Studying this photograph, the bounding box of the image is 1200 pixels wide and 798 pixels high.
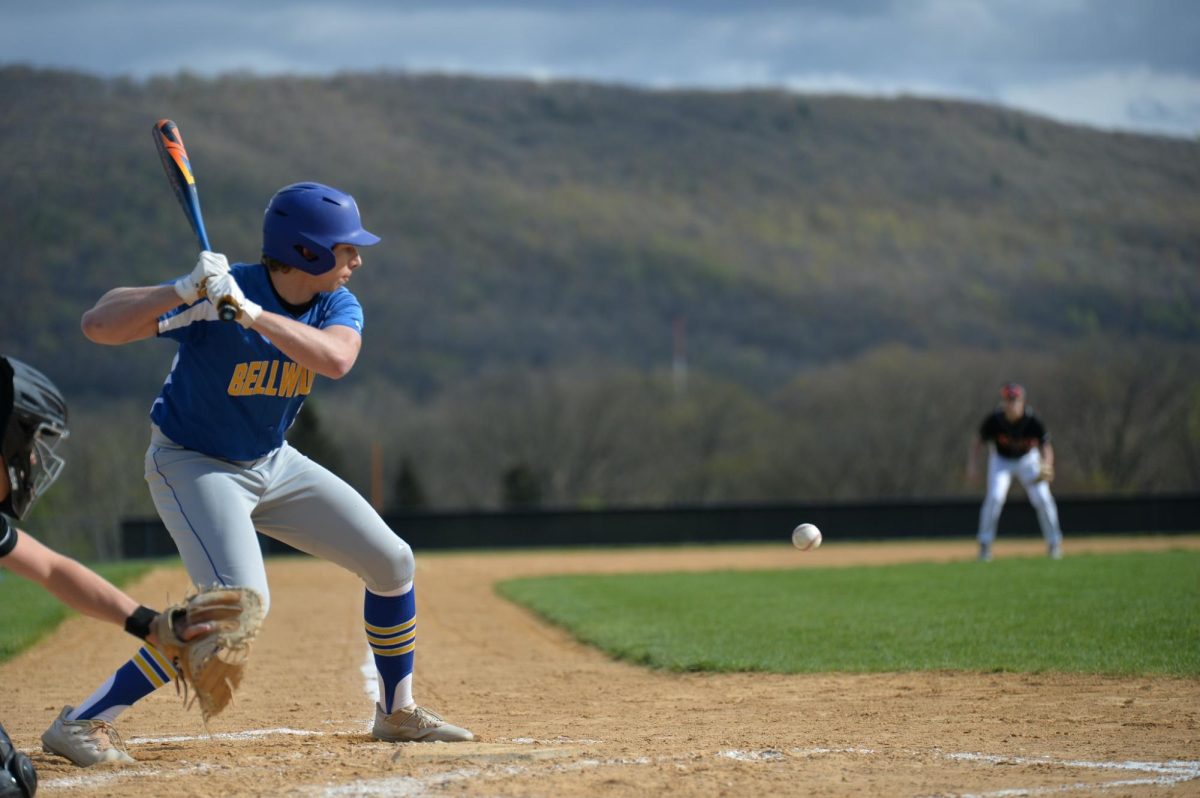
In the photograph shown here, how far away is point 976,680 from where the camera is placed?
7660 millimetres

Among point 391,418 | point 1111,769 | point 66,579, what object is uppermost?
point 66,579

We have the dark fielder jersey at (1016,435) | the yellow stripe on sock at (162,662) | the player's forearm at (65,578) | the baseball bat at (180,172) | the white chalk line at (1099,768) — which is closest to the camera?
the player's forearm at (65,578)

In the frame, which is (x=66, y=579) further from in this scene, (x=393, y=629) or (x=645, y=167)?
(x=645, y=167)

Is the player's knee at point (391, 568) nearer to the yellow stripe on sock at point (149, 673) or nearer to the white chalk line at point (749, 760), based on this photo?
the yellow stripe on sock at point (149, 673)

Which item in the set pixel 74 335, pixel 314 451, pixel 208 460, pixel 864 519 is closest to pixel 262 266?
pixel 208 460

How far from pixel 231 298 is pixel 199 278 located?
157 millimetres

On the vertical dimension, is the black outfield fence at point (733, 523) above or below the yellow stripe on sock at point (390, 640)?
below

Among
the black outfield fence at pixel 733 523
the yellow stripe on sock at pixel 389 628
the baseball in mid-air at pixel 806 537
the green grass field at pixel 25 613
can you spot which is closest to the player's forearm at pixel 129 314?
the yellow stripe on sock at pixel 389 628

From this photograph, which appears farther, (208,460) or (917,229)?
(917,229)

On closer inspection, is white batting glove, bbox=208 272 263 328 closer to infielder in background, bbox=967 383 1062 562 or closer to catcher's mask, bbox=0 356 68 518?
catcher's mask, bbox=0 356 68 518

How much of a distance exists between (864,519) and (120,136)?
6465cm

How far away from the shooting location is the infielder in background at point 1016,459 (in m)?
17.0

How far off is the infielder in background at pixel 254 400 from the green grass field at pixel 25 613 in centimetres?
529

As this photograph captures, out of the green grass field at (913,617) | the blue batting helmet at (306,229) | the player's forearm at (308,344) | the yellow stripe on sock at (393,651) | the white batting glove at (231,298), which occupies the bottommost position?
the green grass field at (913,617)
